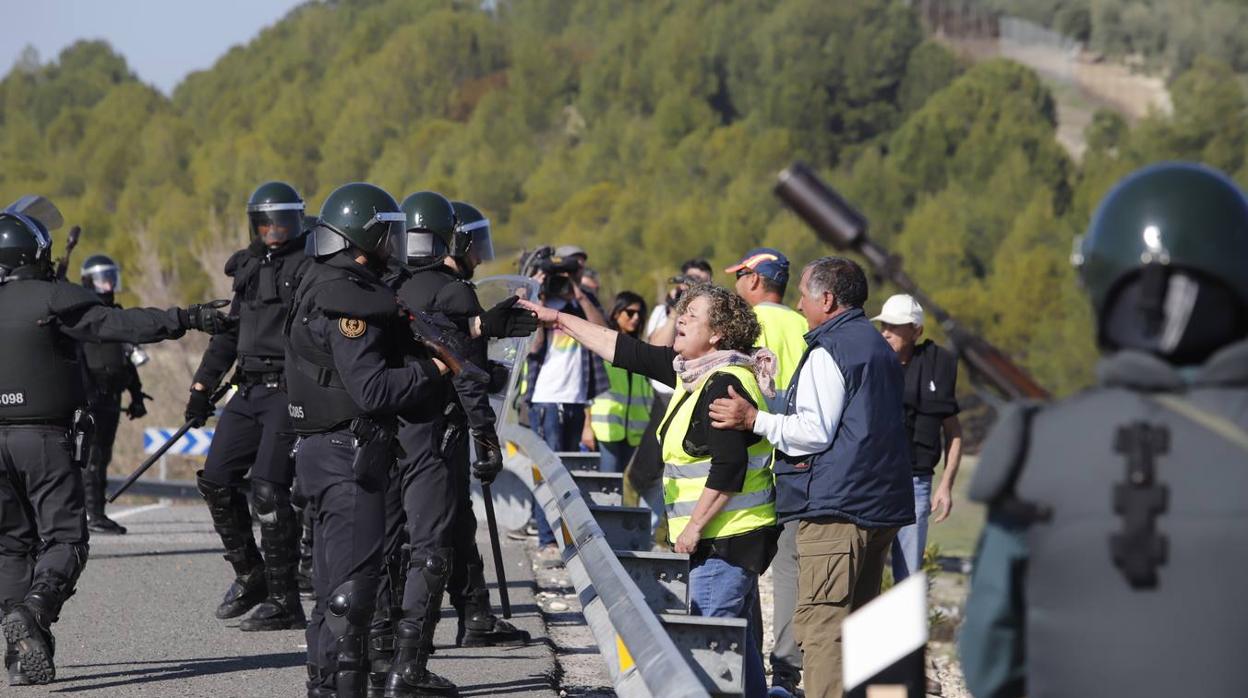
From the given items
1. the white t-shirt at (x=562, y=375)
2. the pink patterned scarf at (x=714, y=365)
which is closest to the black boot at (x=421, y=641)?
the pink patterned scarf at (x=714, y=365)

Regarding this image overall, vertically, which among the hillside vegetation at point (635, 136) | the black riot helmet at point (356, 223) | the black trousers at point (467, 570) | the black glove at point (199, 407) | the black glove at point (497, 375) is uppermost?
the hillside vegetation at point (635, 136)

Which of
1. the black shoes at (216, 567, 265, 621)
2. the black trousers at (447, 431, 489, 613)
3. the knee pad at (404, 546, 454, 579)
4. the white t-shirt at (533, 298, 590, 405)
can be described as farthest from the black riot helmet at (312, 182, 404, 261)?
the white t-shirt at (533, 298, 590, 405)

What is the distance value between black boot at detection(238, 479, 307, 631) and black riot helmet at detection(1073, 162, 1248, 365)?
7.04 m

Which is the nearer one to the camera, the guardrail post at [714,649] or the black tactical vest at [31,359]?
the guardrail post at [714,649]

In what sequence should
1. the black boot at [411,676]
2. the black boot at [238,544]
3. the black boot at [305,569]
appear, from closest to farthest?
the black boot at [411,676], the black boot at [238,544], the black boot at [305,569]

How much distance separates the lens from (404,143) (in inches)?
4850

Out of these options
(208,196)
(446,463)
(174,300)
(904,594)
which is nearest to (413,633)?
(446,463)

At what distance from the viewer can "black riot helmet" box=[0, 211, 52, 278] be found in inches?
319

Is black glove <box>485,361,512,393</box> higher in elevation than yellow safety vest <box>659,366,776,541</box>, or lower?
higher

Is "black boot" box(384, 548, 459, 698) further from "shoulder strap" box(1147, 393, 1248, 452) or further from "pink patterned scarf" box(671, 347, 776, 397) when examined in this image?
"shoulder strap" box(1147, 393, 1248, 452)

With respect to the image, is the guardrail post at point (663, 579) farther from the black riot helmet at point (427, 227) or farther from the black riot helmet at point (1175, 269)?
the black riot helmet at point (1175, 269)

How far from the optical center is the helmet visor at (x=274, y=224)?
9.43 metres

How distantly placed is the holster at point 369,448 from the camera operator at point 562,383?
224 inches

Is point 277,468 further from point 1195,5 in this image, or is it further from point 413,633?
point 1195,5
